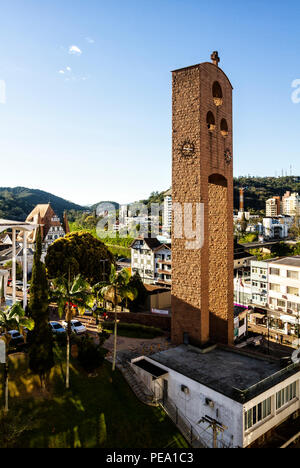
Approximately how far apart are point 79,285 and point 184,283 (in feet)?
28.6

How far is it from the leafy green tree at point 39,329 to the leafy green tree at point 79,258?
18.8 m

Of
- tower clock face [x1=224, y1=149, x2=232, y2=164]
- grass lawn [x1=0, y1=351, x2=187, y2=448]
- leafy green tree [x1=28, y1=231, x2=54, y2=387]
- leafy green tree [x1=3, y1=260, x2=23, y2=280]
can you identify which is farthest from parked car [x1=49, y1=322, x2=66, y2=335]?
leafy green tree [x1=3, y1=260, x2=23, y2=280]

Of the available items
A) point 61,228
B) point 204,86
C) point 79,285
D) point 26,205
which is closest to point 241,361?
point 79,285

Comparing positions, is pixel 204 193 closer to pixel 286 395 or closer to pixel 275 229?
pixel 286 395

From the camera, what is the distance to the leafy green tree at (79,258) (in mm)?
40531

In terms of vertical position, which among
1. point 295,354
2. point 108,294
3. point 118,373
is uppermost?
point 108,294

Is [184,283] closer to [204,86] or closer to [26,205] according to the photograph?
[204,86]

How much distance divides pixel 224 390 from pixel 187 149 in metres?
17.2

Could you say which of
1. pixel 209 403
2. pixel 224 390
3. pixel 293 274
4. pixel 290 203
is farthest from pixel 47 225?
pixel 290 203

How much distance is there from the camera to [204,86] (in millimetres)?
25109

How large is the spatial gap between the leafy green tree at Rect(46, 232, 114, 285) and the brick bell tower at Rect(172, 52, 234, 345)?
1626cm

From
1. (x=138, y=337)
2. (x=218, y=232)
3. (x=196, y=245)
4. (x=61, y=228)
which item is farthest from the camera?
(x=61, y=228)

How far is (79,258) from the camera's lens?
42.0 m

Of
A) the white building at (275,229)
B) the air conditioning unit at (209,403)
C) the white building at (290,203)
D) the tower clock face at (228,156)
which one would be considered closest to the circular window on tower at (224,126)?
the tower clock face at (228,156)
